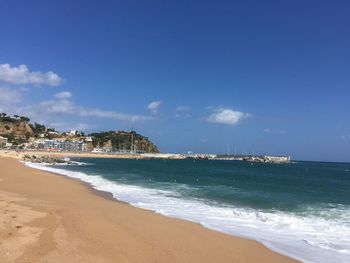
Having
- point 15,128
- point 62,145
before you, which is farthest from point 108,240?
point 15,128

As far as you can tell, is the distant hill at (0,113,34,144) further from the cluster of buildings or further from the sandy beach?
the sandy beach

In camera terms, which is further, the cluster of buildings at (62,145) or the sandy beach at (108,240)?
the cluster of buildings at (62,145)

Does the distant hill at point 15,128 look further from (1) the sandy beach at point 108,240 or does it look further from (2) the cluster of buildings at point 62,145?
(1) the sandy beach at point 108,240

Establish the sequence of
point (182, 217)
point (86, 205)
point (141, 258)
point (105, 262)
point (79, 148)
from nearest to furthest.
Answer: point (105, 262), point (141, 258), point (182, 217), point (86, 205), point (79, 148)

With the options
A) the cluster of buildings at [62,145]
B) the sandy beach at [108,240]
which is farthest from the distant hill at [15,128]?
the sandy beach at [108,240]

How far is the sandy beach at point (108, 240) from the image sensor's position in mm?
9203

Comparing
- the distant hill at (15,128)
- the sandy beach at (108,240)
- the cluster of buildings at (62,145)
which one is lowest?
the sandy beach at (108,240)

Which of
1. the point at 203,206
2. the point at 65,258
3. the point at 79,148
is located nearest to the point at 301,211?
the point at 203,206

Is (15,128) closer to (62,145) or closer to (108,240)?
(62,145)

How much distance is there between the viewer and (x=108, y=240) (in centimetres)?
1088

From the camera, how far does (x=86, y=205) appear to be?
18094mm

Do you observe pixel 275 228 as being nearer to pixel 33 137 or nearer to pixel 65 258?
pixel 65 258

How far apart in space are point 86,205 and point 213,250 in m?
8.82

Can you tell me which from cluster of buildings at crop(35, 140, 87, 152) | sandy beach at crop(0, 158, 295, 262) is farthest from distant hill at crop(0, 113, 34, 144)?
sandy beach at crop(0, 158, 295, 262)
